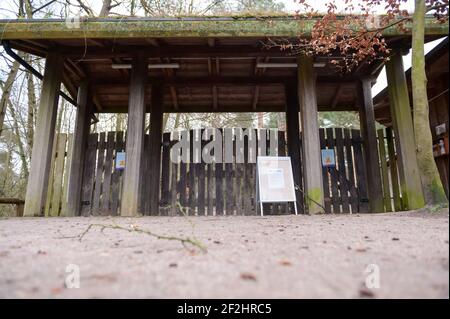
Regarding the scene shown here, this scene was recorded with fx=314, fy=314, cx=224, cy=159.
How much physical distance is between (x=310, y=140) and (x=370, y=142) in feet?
7.73

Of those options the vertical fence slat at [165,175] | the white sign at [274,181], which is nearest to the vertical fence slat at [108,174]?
the vertical fence slat at [165,175]

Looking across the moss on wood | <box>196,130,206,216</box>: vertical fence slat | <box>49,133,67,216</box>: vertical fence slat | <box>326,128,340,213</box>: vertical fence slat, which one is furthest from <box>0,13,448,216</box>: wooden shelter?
<box>196,130,206,216</box>: vertical fence slat

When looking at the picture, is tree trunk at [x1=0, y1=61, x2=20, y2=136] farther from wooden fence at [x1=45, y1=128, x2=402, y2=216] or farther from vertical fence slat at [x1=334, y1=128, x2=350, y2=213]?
vertical fence slat at [x1=334, y1=128, x2=350, y2=213]

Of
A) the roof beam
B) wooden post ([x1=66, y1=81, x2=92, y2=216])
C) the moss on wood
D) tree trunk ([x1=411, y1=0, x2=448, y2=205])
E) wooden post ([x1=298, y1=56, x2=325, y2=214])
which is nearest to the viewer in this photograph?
tree trunk ([x1=411, y1=0, x2=448, y2=205])

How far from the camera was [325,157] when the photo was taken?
7.26 m

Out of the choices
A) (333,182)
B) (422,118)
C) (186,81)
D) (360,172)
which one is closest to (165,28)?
(186,81)

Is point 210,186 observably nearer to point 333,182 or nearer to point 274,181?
point 274,181

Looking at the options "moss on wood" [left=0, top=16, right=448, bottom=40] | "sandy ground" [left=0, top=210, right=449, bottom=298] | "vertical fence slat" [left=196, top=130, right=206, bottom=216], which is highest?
"moss on wood" [left=0, top=16, right=448, bottom=40]

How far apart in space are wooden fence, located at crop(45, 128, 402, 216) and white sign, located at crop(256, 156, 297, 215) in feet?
4.11

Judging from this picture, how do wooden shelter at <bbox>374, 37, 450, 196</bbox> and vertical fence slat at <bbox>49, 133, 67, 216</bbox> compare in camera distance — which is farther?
vertical fence slat at <bbox>49, 133, 67, 216</bbox>

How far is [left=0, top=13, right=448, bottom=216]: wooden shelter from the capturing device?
472cm

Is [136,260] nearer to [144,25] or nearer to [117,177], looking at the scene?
[144,25]

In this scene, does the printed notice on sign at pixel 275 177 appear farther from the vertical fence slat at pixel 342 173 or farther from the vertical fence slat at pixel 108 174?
the vertical fence slat at pixel 108 174

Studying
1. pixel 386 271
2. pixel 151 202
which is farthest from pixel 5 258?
pixel 151 202
